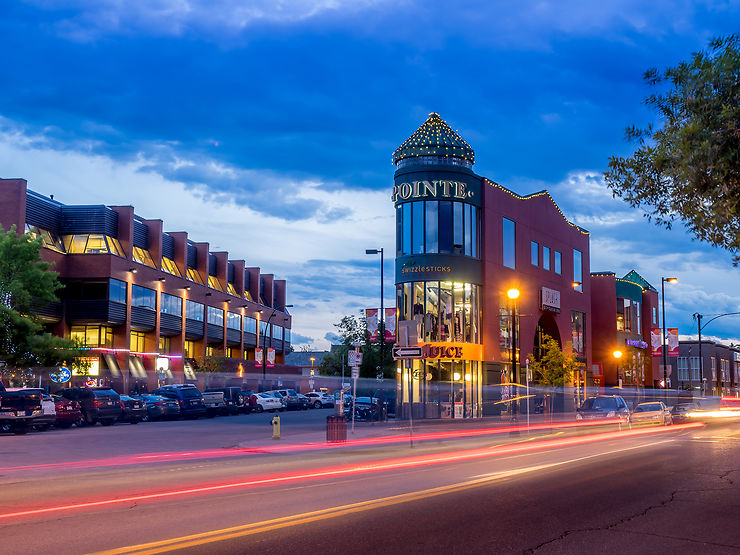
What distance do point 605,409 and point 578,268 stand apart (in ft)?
99.1

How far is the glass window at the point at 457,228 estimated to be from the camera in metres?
50.1

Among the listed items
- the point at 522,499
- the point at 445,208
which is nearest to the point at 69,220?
the point at 445,208

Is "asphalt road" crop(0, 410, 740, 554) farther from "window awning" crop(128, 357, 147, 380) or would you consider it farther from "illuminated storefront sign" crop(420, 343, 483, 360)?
"window awning" crop(128, 357, 147, 380)

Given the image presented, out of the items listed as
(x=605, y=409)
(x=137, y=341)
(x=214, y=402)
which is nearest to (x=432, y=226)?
(x=605, y=409)

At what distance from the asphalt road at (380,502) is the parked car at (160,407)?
21.1 meters

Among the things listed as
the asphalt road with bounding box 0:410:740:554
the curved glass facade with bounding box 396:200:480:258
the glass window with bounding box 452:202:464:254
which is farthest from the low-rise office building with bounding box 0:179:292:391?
the asphalt road with bounding box 0:410:740:554

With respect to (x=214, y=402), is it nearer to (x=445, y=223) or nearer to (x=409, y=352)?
(x=445, y=223)

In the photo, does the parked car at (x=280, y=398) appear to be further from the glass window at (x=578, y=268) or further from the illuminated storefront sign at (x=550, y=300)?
the glass window at (x=578, y=268)

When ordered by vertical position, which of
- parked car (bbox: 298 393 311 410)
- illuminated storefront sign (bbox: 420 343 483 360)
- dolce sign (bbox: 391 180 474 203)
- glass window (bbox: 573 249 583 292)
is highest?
dolce sign (bbox: 391 180 474 203)

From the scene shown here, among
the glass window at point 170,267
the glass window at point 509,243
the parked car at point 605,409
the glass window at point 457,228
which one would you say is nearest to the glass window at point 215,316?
the glass window at point 170,267

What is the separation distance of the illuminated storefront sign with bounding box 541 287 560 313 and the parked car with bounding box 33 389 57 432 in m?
35.7

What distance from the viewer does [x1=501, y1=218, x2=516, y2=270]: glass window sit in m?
54.7

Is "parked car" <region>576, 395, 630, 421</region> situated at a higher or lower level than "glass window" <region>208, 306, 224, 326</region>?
lower

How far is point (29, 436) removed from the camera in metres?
31.2
